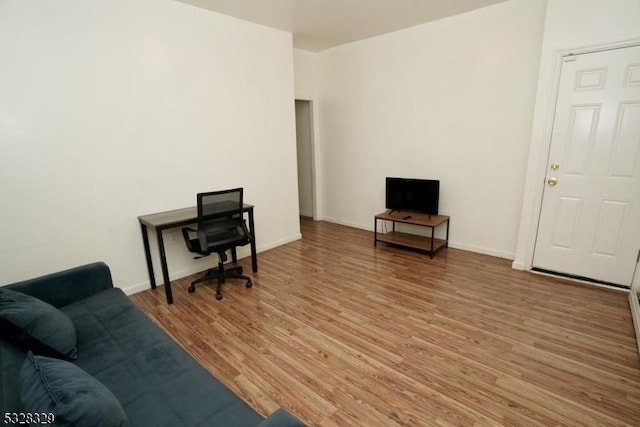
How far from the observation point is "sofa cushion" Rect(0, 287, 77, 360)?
152 cm

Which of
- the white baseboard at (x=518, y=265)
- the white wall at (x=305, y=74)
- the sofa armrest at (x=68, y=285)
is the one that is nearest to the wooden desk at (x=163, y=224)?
the sofa armrest at (x=68, y=285)

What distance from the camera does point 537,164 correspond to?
129 inches

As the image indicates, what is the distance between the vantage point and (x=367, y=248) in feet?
14.4

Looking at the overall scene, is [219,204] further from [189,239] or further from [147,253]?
[147,253]

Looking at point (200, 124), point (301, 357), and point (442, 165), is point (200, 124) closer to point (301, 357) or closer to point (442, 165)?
point (301, 357)

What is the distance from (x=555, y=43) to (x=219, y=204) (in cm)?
360

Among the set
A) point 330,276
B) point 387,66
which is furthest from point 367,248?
point 387,66

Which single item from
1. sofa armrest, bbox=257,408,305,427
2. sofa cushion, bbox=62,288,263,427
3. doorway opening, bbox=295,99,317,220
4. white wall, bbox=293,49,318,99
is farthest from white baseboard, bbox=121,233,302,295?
sofa armrest, bbox=257,408,305,427

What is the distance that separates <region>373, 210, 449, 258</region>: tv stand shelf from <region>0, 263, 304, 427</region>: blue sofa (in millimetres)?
3092

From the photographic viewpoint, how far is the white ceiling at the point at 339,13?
3.33m

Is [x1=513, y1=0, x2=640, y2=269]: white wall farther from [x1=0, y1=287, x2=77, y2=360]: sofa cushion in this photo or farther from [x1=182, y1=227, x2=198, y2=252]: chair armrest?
[x1=0, y1=287, x2=77, y2=360]: sofa cushion

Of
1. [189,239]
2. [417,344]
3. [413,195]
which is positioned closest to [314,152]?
[413,195]

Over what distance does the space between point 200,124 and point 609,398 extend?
160 inches

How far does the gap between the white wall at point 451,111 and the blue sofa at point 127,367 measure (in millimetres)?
3640
